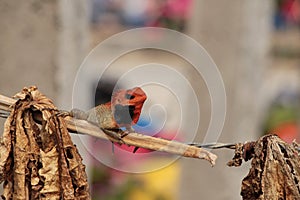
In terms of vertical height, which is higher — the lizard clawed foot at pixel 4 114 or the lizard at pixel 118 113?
the lizard clawed foot at pixel 4 114

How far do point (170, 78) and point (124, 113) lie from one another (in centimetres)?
167

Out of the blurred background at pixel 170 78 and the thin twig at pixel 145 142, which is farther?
the blurred background at pixel 170 78

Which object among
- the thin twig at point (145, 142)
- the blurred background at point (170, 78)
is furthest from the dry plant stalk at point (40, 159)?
the blurred background at point (170, 78)

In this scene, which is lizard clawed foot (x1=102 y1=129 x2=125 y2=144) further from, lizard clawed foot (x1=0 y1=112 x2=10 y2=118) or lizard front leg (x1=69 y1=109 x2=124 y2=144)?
lizard clawed foot (x1=0 y1=112 x2=10 y2=118)

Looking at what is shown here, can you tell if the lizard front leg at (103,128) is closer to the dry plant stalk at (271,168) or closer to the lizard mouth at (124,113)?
the lizard mouth at (124,113)

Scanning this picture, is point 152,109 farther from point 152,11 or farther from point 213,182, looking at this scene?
point 152,11

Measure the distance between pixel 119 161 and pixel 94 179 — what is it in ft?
0.98

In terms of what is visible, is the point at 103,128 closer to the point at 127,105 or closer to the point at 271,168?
the point at 127,105

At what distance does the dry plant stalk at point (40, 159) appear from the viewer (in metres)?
1.07

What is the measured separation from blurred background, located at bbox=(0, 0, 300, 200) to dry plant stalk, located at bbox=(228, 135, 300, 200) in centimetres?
14

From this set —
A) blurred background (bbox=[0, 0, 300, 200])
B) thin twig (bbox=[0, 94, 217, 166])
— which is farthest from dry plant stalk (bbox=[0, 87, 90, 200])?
blurred background (bbox=[0, 0, 300, 200])

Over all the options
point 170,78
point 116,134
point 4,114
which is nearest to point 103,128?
point 116,134

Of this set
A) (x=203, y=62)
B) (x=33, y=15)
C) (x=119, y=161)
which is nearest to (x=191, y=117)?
(x=203, y=62)

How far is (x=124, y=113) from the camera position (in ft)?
3.49
